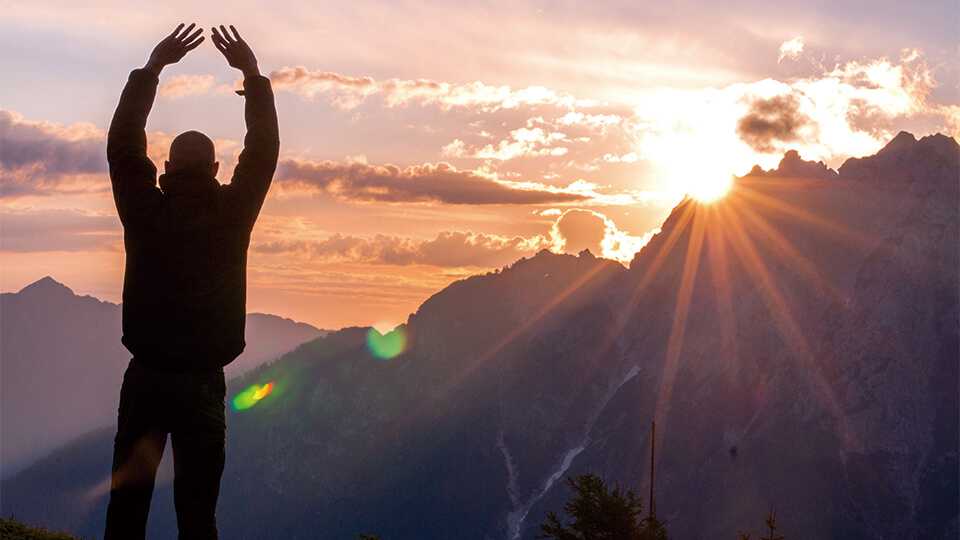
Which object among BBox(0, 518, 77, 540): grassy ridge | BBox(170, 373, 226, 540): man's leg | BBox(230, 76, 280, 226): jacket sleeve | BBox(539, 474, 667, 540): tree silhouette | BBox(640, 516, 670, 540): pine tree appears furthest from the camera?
BBox(539, 474, 667, 540): tree silhouette

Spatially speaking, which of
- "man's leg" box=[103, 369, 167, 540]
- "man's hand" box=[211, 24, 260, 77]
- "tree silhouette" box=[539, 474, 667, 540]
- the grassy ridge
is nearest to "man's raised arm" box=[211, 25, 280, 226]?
"man's hand" box=[211, 24, 260, 77]

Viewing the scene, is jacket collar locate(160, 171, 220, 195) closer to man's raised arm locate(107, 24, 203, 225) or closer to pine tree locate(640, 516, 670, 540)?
man's raised arm locate(107, 24, 203, 225)

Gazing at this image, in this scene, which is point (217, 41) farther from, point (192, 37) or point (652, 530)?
point (652, 530)

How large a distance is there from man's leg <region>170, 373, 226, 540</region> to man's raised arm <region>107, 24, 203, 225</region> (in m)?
1.53

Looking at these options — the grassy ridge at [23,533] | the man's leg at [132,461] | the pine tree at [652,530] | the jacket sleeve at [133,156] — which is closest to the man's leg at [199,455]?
the man's leg at [132,461]

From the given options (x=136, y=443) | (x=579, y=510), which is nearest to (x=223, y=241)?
(x=136, y=443)

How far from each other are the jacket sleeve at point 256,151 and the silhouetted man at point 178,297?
0.4 inches

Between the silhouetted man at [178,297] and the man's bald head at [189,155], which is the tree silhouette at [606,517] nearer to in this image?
the silhouetted man at [178,297]

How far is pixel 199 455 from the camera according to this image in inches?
373

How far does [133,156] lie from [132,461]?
2518 mm

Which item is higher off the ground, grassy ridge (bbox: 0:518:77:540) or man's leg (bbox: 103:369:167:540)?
man's leg (bbox: 103:369:167:540)

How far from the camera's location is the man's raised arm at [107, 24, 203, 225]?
930cm

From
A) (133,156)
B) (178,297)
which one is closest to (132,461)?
(178,297)

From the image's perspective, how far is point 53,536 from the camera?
643 inches
